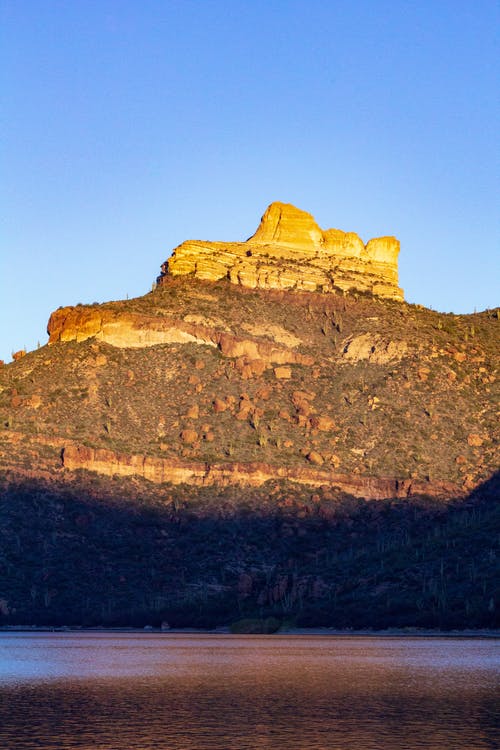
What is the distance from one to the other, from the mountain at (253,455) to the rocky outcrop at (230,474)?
Result: 0.17 metres

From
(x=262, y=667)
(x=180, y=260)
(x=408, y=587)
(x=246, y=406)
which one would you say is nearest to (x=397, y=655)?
(x=262, y=667)

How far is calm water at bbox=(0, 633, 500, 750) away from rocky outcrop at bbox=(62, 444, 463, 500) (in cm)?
4401

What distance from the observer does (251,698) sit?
41.1 metres

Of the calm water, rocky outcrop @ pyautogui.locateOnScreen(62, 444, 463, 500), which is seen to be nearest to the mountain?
rocky outcrop @ pyautogui.locateOnScreen(62, 444, 463, 500)

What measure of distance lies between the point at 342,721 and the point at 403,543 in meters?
76.0

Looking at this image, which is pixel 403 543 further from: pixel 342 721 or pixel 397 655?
pixel 342 721

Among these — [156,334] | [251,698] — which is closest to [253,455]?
[156,334]

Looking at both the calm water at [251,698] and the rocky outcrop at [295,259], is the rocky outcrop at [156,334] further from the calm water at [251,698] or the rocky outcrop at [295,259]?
the calm water at [251,698]

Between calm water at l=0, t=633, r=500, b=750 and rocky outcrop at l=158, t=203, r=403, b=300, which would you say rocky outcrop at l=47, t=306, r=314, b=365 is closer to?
rocky outcrop at l=158, t=203, r=403, b=300

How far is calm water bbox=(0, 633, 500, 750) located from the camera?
101 ft

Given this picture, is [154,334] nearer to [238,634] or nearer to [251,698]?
[238,634]

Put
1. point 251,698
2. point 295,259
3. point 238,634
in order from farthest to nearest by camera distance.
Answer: point 295,259 < point 238,634 < point 251,698

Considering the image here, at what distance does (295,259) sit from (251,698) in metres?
127

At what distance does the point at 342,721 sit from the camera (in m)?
34.3
